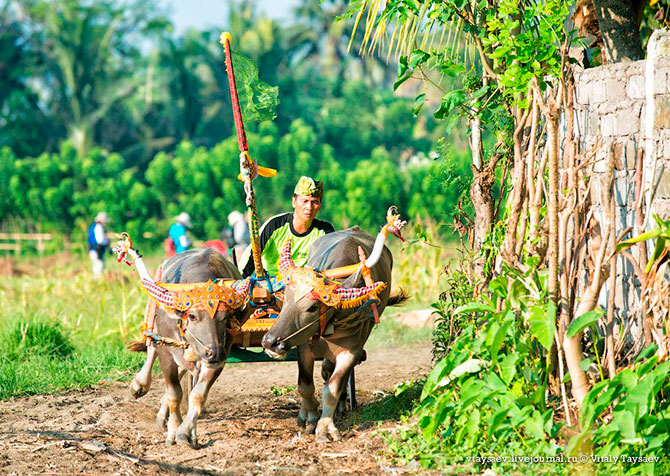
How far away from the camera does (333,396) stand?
5691mm

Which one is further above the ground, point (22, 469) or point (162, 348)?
point (162, 348)

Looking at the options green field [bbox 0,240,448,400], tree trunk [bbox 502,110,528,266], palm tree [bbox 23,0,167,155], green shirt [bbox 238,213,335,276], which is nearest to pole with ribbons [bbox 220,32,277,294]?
green shirt [bbox 238,213,335,276]

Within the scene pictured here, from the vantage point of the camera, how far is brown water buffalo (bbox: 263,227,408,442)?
5316 mm

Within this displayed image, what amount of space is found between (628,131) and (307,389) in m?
2.83

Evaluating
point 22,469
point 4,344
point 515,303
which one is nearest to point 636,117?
point 515,303

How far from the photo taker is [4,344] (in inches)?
337

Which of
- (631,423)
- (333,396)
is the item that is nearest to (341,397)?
(333,396)

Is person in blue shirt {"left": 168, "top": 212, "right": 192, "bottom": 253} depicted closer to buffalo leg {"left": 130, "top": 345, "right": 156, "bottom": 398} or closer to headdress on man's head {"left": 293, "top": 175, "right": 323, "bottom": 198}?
buffalo leg {"left": 130, "top": 345, "right": 156, "bottom": 398}

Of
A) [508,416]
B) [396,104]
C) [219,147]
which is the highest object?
[396,104]

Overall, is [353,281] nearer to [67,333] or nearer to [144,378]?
[144,378]

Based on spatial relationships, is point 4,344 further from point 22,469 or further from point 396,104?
point 396,104

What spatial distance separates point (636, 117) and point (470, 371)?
1.94 m

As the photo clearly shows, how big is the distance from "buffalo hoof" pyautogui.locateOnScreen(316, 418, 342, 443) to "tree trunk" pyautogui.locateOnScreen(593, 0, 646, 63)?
352 centimetres

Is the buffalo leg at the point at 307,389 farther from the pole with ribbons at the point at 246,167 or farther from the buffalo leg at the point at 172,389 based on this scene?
the buffalo leg at the point at 172,389
